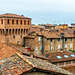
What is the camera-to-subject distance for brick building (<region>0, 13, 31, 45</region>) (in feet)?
131

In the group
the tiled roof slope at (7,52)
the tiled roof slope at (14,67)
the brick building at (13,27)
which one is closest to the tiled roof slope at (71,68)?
the tiled roof slope at (7,52)

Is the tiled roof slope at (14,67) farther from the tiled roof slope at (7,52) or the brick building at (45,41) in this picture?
the brick building at (45,41)

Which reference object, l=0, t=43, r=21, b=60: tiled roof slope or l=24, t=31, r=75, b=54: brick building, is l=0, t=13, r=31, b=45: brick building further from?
l=0, t=43, r=21, b=60: tiled roof slope

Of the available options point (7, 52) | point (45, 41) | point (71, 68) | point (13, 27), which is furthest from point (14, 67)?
point (45, 41)

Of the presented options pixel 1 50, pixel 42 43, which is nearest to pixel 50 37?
pixel 42 43

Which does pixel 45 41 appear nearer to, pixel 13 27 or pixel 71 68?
pixel 13 27

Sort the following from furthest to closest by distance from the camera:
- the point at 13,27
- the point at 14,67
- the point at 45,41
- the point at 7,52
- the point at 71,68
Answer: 1. the point at 45,41
2. the point at 13,27
3. the point at 71,68
4. the point at 7,52
5. the point at 14,67

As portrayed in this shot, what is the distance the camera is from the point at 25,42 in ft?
153

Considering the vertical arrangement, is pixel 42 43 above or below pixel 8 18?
below

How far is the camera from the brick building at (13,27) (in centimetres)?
4003

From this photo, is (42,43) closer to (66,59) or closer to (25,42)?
(25,42)

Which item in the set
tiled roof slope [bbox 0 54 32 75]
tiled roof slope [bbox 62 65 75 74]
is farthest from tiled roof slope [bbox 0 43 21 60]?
tiled roof slope [bbox 0 54 32 75]

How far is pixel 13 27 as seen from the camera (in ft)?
138

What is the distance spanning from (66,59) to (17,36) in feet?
56.6
